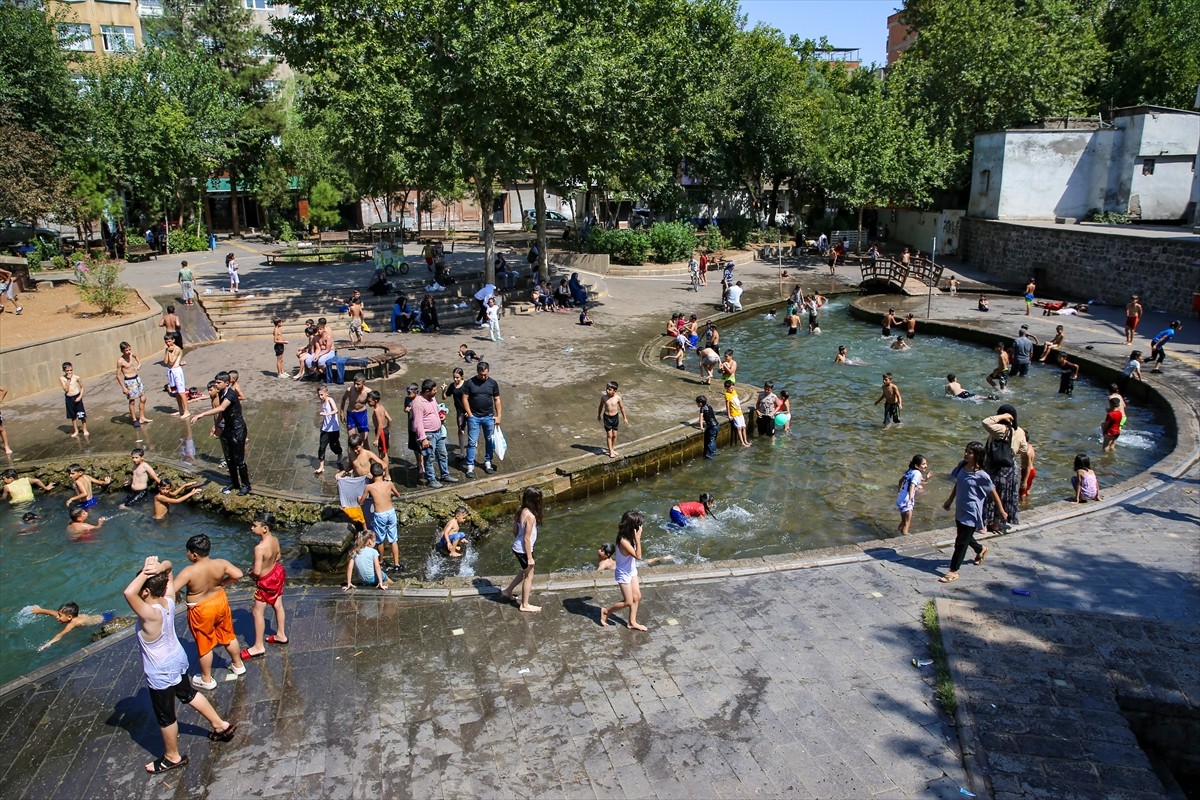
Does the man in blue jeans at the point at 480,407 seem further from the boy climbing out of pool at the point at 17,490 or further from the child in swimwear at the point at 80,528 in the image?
the boy climbing out of pool at the point at 17,490

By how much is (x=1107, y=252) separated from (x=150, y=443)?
28402 millimetres

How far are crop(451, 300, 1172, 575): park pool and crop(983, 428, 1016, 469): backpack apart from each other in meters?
2.32

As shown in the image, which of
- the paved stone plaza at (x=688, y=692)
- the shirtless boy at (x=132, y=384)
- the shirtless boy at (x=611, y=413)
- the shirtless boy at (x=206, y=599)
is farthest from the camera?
the shirtless boy at (x=132, y=384)

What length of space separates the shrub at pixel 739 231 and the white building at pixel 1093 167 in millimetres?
11275

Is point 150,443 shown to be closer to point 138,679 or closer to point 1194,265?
point 138,679

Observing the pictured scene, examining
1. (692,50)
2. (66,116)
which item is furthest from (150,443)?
(66,116)

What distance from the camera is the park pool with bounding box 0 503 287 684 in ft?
28.9

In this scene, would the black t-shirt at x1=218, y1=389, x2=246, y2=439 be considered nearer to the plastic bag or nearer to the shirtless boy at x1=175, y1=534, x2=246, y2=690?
the plastic bag

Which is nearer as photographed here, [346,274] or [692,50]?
[692,50]

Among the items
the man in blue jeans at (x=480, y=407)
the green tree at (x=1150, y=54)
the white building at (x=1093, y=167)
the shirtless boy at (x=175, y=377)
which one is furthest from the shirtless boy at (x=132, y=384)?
the green tree at (x=1150, y=54)

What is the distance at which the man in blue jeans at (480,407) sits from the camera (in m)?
12.2

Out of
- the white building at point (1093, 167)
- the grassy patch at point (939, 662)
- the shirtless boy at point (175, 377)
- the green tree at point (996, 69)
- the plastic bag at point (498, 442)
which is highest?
the green tree at point (996, 69)

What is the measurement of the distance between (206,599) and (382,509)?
2.92 m

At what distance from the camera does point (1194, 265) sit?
2258 cm
